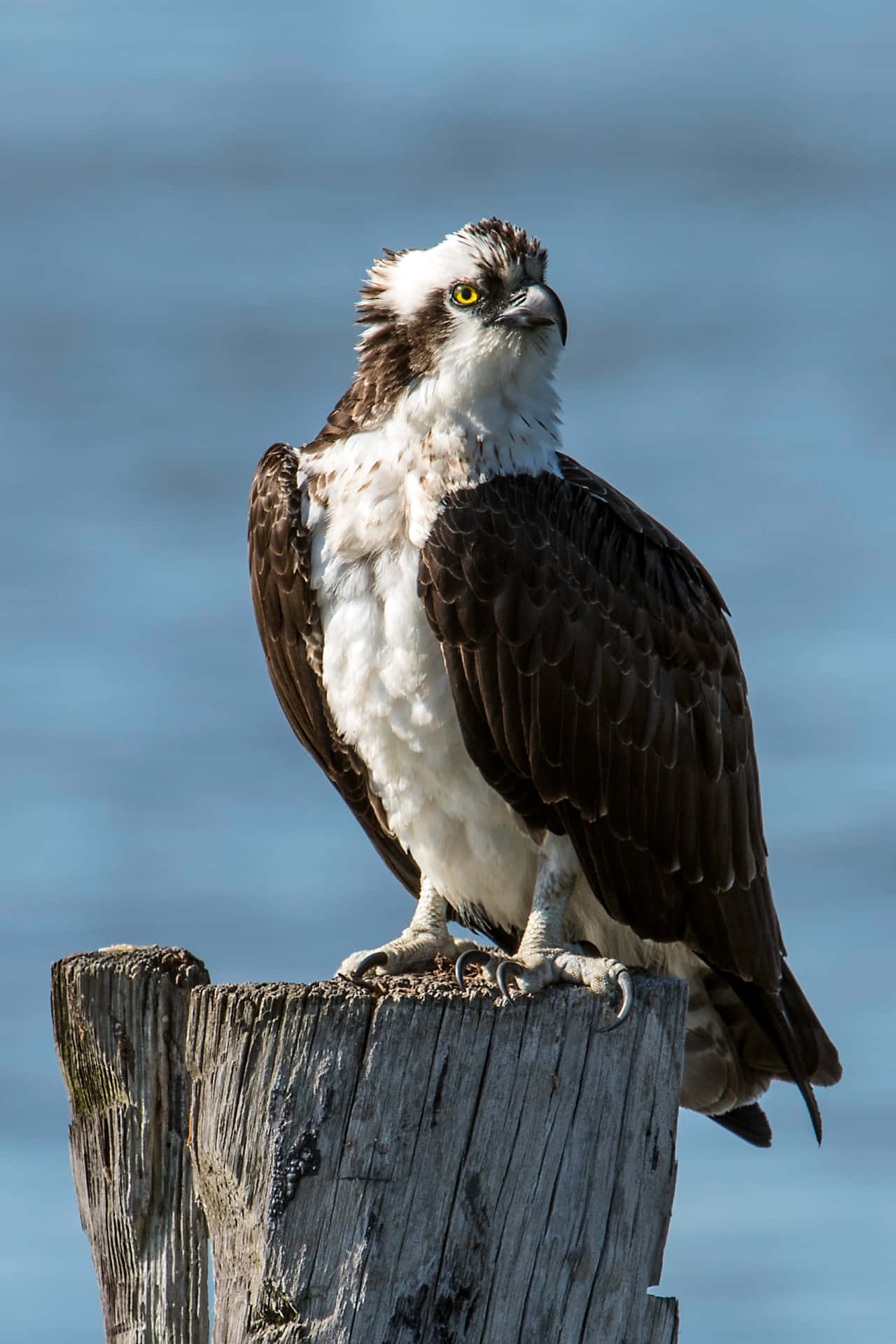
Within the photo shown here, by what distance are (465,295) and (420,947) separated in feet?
8.32

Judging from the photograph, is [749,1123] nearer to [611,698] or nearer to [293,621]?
[611,698]

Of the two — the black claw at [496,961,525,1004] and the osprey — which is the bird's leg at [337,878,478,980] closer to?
the osprey

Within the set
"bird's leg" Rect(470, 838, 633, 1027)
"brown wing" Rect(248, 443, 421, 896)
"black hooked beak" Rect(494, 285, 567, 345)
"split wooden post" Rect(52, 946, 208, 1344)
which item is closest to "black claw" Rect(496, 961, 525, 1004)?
"bird's leg" Rect(470, 838, 633, 1027)

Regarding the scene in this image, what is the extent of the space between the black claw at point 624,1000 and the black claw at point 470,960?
0.67 meters

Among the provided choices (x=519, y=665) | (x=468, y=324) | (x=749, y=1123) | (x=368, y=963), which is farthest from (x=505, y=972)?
(x=468, y=324)

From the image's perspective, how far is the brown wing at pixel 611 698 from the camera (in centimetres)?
529

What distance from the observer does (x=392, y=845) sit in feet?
21.2

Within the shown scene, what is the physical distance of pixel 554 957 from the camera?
5.07 metres

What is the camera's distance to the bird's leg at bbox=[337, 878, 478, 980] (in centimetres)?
552

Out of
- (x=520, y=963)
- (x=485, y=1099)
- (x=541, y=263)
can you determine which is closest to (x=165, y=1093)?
(x=485, y=1099)

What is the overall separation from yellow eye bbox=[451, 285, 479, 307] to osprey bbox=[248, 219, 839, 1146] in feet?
0.04

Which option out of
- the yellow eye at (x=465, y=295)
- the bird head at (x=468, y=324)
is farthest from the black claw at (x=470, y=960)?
the yellow eye at (x=465, y=295)

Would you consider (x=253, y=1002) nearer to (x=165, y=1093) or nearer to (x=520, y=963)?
(x=165, y=1093)

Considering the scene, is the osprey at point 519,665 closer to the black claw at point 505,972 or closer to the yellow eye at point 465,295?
the yellow eye at point 465,295
